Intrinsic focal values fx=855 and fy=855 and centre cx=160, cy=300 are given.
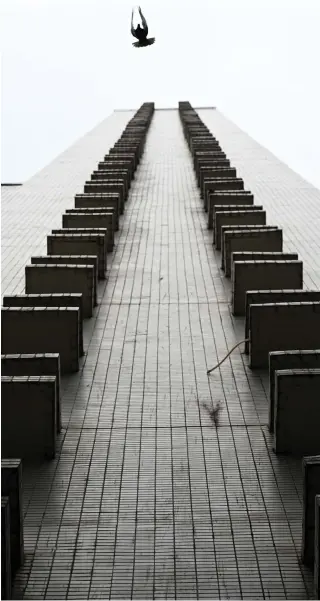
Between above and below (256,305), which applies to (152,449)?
below

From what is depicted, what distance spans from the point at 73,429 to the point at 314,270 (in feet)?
21.4

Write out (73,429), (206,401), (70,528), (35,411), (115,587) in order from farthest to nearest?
(206,401)
(73,429)
(35,411)
(70,528)
(115,587)

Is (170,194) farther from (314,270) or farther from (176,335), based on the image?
(176,335)

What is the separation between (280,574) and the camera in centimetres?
564

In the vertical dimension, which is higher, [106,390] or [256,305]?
[256,305]

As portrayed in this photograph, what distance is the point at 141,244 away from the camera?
1541 cm

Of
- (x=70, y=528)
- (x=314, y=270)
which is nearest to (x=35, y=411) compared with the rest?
(x=70, y=528)

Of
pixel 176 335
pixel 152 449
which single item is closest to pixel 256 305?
pixel 176 335


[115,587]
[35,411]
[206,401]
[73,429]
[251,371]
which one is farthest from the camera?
[251,371]

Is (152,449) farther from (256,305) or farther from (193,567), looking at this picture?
(256,305)

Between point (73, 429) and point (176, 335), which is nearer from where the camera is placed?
point (73, 429)

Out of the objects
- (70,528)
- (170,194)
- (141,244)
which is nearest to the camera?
(70,528)

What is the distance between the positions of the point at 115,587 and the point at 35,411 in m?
2.18

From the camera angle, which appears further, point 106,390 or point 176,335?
→ point 176,335
